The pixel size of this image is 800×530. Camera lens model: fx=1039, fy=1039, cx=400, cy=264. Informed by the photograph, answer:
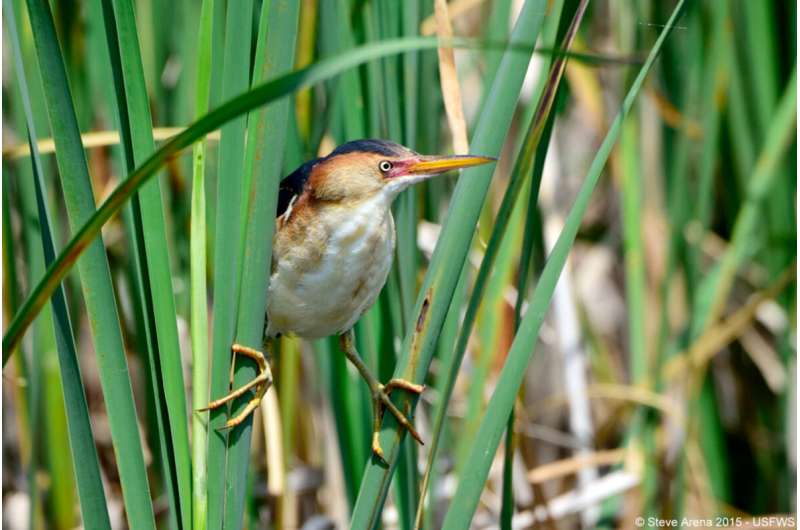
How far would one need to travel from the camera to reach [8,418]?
2.01 meters

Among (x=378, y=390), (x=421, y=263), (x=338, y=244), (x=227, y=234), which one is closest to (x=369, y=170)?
(x=338, y=244)

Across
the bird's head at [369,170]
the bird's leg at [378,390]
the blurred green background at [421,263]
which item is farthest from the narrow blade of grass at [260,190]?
the bird's head at [369,170]

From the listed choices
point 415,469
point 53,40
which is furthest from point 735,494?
point 53,40

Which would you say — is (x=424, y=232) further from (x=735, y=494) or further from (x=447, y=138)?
(x=735, y=494)

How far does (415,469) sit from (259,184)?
0.51m

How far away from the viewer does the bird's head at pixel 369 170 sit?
1068mm

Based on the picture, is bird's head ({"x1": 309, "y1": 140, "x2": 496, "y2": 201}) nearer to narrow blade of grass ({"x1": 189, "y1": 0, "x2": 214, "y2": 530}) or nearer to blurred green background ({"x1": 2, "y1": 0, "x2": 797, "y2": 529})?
blurred green background ({"x1": 2, "y1": 0, "x2": 797, "y2": 529})

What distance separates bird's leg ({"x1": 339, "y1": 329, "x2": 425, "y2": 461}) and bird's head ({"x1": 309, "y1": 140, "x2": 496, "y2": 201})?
0.66 feet

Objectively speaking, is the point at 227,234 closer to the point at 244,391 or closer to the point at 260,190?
the point at 260,190

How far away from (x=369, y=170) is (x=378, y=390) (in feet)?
0.77

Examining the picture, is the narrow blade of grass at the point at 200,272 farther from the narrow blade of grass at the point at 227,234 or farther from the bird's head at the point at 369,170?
the bird's head at the point at 369,170

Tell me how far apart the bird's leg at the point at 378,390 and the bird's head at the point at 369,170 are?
8.0 inches

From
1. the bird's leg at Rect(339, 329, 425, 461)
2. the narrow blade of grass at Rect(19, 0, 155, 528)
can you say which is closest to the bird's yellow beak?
the bird's leg at Rect(339, 329, 425, 461)

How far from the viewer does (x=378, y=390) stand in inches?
42.6
